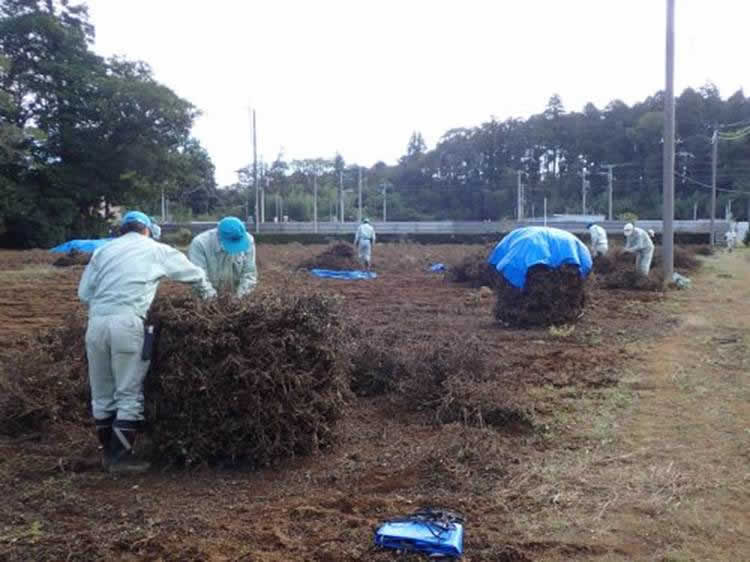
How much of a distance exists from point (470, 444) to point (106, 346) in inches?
97.9

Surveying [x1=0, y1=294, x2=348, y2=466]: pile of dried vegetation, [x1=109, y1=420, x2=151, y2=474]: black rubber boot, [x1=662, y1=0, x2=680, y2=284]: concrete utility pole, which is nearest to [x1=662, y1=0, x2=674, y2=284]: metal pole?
[x1=662, y1=0, x2=680, y2=284]: concrete utility pole

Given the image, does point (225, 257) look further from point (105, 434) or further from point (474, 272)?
point (474, 272)

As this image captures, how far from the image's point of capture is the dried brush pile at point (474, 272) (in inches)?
738

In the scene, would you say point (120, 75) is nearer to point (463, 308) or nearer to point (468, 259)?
point (468, 259)

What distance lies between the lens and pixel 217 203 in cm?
8856

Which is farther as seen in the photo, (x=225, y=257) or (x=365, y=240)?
(x=365, y=240)

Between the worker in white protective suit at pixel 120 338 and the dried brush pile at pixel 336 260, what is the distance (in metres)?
18.5

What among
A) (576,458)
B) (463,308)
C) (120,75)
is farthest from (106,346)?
(120,75)

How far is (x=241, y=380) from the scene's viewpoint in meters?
4.89

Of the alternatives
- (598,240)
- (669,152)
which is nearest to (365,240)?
(598,240)

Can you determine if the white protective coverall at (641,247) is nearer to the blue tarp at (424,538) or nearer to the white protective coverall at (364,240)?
the white protective coverall at (364,240)

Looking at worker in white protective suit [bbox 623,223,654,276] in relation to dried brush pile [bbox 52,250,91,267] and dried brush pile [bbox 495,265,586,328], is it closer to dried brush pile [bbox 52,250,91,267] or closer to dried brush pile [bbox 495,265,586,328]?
dried brush pile [bbox 495,265,586,328]

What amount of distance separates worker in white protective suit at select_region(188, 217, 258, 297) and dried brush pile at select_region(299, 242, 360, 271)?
1701cm

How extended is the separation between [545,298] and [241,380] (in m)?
7.29
